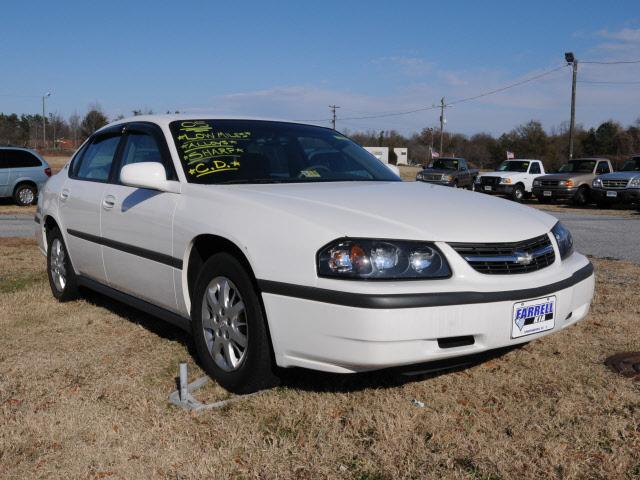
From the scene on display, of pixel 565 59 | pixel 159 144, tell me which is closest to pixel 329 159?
pixel 159 144

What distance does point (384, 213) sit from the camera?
10.5 ft

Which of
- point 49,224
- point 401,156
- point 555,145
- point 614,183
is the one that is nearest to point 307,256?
point 49,224

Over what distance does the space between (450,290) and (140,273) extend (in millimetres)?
2068

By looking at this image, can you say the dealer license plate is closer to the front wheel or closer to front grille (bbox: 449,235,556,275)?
front grille (bbox: 449,235,556,275)

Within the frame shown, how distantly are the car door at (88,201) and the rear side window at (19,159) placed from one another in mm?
12804

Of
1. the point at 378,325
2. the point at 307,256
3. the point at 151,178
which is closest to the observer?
the point at 378,325

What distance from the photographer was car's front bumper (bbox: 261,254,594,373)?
2.85 meters

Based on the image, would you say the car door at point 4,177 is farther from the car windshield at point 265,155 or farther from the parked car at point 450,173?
the parked car at point 450,173

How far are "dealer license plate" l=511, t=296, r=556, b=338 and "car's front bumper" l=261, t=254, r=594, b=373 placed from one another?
0.12 ft

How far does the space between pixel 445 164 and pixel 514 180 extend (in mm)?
4424

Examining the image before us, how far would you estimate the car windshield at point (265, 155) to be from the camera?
3930 mm

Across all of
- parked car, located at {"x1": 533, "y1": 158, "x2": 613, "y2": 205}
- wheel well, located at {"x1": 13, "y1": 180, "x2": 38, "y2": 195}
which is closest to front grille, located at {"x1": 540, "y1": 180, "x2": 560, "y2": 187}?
parked car, located at {"x1": 533, "y1": 158, "x2": 613, "y2": 205}

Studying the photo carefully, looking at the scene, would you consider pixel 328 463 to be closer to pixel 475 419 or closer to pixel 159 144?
pixel 475 419

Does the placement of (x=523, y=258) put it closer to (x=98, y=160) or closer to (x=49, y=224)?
(x=98, y=160)
